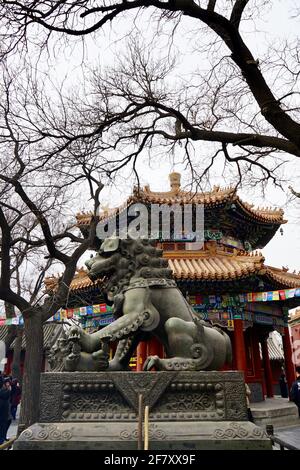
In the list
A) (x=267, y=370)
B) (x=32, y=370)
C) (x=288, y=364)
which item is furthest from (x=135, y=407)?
(x=267, y=370)

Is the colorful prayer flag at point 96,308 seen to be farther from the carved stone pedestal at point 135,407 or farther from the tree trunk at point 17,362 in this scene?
the carved stone pedestal at point 135,407

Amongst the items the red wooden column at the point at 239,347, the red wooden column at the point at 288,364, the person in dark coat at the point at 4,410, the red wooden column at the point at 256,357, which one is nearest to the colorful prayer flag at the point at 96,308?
the red wooden column at the point at 239,347

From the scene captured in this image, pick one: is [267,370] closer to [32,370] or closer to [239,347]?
[239,347]

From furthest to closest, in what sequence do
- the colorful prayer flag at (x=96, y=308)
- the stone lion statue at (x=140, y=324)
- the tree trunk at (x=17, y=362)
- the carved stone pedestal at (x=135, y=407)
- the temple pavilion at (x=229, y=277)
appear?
the tree trunk at (x=17, y=362), the colorful prayer flag at (x=96, y=308), the temple pavilion at (x=229, y=277), the stone lion statue at (x=140, y=324), the carved stone pedestal at (x=135, y=407)

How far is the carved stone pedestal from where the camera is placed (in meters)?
2.91

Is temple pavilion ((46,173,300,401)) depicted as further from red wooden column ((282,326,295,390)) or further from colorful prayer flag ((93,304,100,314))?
colorful prayer flag ((93,304,100,314))

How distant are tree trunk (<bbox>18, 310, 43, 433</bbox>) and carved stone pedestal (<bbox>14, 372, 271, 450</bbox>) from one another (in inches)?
245

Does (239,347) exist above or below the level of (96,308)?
below

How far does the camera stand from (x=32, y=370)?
904 centimetres

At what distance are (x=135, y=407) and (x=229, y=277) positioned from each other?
861 cm

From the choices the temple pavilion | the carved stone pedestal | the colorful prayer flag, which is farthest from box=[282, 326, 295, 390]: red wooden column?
the carved stone pedestal

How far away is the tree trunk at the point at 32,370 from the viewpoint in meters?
8.68
